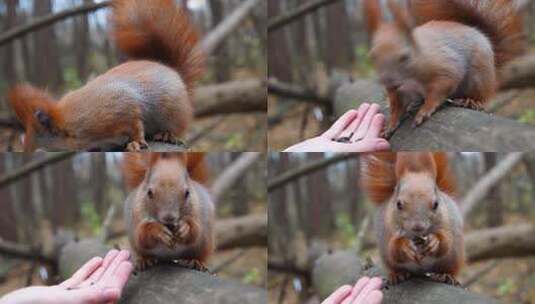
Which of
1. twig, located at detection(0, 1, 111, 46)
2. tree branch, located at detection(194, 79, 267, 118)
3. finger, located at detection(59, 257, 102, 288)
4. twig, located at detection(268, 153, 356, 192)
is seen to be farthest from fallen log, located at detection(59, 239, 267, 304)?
twig, located at detection(0, 1, 111, 46)

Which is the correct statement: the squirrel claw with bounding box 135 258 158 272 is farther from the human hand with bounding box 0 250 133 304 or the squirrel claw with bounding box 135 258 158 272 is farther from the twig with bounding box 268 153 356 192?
the twig with bounding box 268 153 356 192

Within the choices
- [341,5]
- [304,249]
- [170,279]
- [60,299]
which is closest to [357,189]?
[304,249]

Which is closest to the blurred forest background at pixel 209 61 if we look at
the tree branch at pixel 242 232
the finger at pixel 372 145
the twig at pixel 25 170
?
the twig at pixel 25 170

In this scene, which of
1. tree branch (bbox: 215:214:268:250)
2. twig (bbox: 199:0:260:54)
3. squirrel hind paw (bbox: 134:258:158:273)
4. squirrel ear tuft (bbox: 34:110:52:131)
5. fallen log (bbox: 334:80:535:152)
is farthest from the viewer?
twig (bbox: 199:0:260:54)

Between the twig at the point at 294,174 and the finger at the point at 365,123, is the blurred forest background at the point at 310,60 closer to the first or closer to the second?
the twig at the point at 294,174

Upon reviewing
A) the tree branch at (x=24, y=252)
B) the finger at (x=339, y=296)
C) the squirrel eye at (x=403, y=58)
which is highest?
the squirrel eye at (x=403, y=58)

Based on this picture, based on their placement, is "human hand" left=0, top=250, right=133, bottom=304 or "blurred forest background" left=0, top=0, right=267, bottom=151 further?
"blurred forest background" left=0, top=0, right=267, bottom=151
